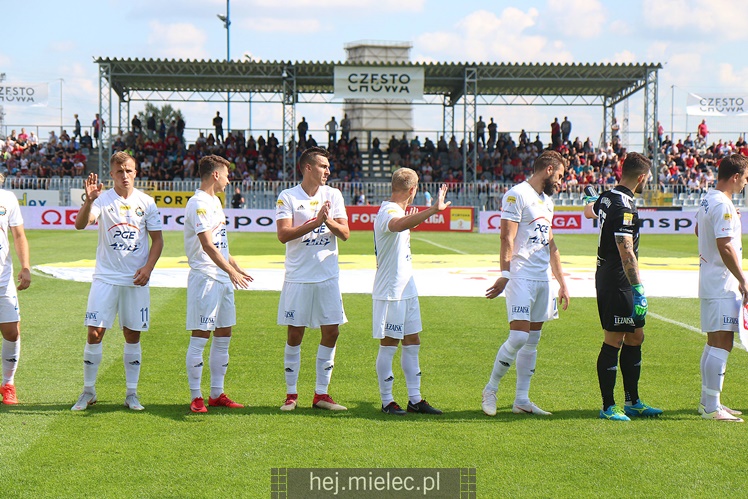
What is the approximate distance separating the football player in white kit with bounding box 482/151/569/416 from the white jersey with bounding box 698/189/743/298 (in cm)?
126

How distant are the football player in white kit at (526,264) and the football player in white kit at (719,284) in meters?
1.27

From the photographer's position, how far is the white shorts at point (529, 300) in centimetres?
687

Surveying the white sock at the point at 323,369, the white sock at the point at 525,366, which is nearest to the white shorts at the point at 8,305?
the white sock at the point at 323,369

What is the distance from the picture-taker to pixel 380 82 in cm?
3850

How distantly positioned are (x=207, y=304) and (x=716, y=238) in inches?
171

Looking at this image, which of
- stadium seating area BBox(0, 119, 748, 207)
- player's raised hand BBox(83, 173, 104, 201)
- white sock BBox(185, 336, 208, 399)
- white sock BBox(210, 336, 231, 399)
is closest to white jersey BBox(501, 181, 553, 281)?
white sock BBox(210, 336, 231, 399)

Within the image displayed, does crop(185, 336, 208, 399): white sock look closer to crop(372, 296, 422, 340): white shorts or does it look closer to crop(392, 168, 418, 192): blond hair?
crop(372, 296, 422, 340): white shorts

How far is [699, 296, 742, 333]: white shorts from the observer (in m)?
6.84

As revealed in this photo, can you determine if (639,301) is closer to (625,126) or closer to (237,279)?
(237,279)

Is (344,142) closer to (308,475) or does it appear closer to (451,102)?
(451,102)

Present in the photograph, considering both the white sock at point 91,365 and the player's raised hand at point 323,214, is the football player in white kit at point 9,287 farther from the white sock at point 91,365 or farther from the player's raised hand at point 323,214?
the player's raised hand at point 323,214

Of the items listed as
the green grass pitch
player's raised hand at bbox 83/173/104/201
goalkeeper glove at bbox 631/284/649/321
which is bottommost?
the green grass pitch

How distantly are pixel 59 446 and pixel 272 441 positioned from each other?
1544 millimetres

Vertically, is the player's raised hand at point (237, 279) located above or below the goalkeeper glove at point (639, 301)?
above
